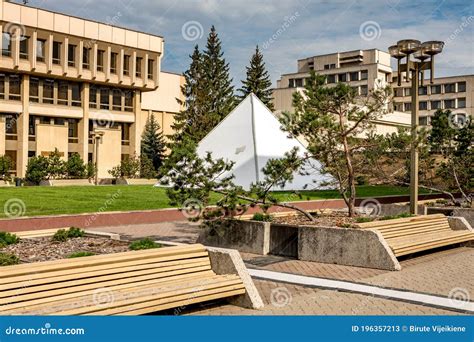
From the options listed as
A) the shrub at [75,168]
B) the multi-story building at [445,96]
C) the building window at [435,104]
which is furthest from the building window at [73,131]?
the building window at [435,104]

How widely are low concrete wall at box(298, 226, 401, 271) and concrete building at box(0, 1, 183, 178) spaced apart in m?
37.7

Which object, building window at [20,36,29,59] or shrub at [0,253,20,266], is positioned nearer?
shrub at [0,253,20,266]

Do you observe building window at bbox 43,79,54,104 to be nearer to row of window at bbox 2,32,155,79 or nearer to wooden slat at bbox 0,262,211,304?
row of window at bbox 2,32,155,79

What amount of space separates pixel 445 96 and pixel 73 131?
2267 inches

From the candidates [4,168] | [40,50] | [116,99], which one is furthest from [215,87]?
[4,168]

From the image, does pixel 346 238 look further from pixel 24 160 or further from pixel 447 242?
pixel 24 160

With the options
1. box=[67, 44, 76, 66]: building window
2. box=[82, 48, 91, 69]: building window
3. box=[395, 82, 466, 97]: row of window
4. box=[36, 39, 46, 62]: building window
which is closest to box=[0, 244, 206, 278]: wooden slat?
box=[36, 39, 46, 62]: building window

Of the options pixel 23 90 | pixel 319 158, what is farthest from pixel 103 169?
pixel 319 158

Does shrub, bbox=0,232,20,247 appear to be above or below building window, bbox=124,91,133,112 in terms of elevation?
below

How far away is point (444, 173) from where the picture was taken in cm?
2164

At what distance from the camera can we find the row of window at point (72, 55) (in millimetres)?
44244

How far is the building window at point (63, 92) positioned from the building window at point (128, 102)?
634 cm

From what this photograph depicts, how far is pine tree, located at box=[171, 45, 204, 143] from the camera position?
174ft

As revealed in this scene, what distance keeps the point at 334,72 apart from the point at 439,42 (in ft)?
247
